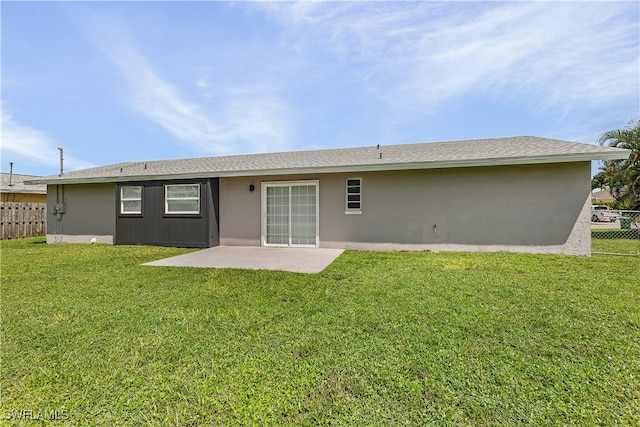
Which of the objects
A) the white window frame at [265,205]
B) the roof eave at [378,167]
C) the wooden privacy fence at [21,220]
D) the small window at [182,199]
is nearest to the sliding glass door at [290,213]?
the white window frame at [265,205]

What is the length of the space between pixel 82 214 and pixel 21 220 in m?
5.08

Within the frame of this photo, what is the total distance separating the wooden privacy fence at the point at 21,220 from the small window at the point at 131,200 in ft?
23.8

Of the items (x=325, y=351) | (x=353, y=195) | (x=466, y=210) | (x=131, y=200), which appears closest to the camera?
(x=325, y=351)

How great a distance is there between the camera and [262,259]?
764 centimetres

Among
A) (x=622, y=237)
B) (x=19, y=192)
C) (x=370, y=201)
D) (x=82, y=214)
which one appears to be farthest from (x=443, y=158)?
(x=19, y=192)

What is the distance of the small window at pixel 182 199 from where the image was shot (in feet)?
33.7

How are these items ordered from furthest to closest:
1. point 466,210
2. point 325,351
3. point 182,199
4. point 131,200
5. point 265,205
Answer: point 131,200 → point 182,199 → point 265,205 → point 466,210 → point 325,351

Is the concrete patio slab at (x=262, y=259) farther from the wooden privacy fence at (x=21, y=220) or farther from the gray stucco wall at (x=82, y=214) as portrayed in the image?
the wooden privacy fence at (x=21, y=220)

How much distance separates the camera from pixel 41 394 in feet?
7.20

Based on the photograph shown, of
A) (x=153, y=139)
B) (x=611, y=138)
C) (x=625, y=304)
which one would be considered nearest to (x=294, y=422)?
(x=625, y=304)

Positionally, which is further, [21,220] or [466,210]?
[21,220]

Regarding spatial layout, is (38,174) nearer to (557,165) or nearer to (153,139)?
(153,139)

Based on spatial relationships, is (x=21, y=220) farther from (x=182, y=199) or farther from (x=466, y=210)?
(x=466, y=210)

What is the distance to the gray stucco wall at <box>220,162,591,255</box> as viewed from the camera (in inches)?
305
